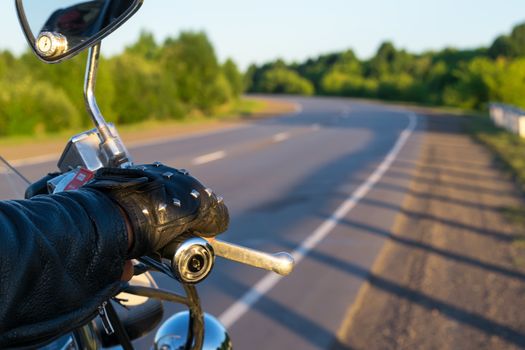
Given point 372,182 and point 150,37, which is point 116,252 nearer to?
point 372,182

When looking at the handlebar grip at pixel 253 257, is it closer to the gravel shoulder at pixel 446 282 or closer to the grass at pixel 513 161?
the gravel shoulder at pixel 446 282

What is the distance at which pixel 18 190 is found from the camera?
172cm

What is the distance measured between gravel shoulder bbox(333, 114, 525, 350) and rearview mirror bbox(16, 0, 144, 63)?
3.16 meters

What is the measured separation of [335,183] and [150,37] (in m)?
38.9

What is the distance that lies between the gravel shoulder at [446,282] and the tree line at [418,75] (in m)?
33.0

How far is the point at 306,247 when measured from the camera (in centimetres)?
646

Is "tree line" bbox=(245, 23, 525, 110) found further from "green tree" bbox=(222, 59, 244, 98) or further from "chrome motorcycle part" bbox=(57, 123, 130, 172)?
"chrome motorcycle part" bbox=(57, 123, 130, 172)

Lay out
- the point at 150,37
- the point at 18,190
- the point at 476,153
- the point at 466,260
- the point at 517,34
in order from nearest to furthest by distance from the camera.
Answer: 1. the point at 18,190
2. the point at 466,260
3. the point at 476,153
4. the point at 150,37
5. the point at 517,34

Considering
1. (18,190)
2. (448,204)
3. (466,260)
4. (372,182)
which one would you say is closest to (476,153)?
(372,182)

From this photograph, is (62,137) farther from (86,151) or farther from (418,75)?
(418,75)

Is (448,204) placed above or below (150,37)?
below

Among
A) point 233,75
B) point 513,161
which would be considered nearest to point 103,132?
point 513,161

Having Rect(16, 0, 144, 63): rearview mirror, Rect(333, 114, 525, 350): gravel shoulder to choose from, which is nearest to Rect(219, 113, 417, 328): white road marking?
Rect(333, 114, 525, 350): gravel shoulder

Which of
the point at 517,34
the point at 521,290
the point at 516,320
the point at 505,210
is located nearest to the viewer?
the point at 516,320
